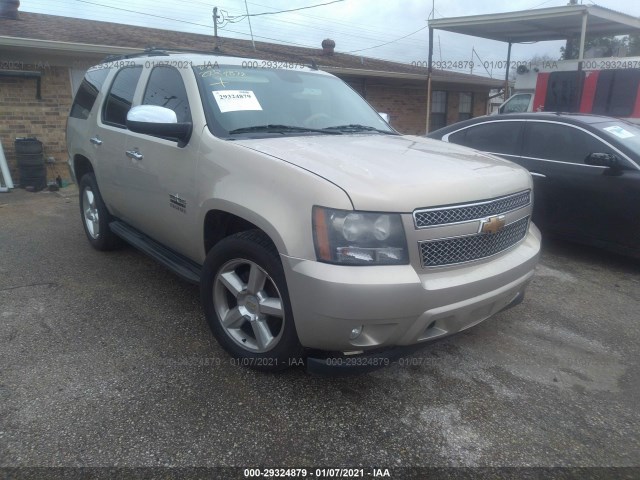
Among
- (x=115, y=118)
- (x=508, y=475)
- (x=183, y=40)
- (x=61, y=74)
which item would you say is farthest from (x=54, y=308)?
(x=183, y=40)

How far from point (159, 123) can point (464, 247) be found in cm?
194

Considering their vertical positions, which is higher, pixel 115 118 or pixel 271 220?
pixel 115 118

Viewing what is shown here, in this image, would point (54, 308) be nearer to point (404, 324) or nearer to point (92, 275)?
point (92, 275)

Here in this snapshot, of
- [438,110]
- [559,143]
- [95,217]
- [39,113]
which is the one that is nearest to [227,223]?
[95,217]

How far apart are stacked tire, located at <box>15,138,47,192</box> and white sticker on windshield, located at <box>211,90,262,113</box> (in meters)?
6.98

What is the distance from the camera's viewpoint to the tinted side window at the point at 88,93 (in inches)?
187

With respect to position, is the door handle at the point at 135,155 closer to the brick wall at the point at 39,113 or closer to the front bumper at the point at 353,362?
the front bumper at the point at 353,362

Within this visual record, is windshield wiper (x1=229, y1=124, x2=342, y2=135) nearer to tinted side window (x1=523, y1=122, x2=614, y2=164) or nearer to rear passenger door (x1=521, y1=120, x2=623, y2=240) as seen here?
rear passenger door (x1=521, y1=120, x2=623, y2=240)

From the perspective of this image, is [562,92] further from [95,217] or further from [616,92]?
[95,217]

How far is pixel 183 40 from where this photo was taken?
43.9 ft

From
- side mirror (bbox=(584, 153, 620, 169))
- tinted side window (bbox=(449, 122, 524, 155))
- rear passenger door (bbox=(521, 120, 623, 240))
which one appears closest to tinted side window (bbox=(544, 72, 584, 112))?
tinted side window (bbox=(449, 122, 524, 155))

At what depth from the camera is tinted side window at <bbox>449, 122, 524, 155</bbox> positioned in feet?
18.8

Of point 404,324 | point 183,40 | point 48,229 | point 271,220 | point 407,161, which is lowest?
point 48,229

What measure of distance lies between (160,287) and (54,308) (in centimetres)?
81
